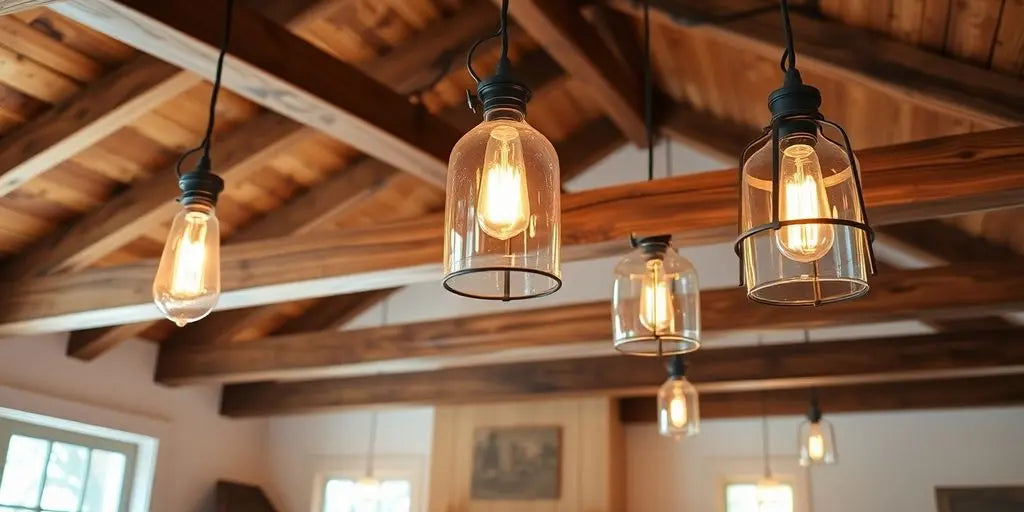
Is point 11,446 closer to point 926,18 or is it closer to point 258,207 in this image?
point 258,207

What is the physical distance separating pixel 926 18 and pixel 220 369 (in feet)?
13.4

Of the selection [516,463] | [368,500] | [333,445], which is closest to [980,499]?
[516,463]

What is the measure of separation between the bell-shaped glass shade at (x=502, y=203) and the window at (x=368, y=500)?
16.7 feet

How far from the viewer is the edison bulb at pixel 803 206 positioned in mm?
1356

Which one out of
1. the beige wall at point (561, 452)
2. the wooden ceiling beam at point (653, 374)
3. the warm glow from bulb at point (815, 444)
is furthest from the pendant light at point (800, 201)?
the beige wall at point (561, 452)

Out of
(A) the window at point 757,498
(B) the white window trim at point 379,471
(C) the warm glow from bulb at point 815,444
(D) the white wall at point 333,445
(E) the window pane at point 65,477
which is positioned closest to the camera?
(C) the warm glow from bulb at point 815,444

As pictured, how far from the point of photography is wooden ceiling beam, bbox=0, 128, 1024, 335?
8.32 ft

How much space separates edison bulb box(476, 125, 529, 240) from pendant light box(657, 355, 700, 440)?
239 cm

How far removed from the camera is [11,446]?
4.87 m

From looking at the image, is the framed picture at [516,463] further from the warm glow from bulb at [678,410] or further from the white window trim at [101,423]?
the warm glow from bulb at [678,410]

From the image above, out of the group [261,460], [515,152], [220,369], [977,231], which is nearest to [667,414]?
[977,231]

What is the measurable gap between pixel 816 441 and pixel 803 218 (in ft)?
12.6

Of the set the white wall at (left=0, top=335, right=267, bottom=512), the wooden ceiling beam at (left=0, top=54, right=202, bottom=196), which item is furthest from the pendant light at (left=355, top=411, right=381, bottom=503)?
the wooden ceiling beam at (left=0, top=54, right=202, bottom=196)

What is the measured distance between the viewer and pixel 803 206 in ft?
4.45
